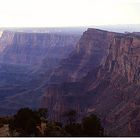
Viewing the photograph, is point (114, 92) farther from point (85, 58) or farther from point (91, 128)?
point (91, 128)

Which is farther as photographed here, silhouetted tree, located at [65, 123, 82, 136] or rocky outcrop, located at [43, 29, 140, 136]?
rocky outcrop, located at [43, 29, 140, 136]

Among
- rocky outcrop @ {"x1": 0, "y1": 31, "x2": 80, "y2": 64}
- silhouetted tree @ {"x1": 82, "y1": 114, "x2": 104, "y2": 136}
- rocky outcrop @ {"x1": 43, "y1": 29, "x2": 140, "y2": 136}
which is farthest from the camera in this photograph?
rocky outcrop @ {"x1": 0, "y1": 31, "x2": 80, "y2": 64}

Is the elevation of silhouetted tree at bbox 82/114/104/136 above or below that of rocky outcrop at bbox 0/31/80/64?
above

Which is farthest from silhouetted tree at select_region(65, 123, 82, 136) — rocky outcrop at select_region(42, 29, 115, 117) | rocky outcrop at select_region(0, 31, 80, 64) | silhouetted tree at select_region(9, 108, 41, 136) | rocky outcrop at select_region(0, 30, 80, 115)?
rocky outcrop at select_region(0, 31, 80, 64)

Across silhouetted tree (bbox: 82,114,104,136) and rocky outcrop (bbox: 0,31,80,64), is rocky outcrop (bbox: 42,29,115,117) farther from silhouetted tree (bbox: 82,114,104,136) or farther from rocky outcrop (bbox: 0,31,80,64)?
silhouetted tree (bbox: 82,114,104,136)

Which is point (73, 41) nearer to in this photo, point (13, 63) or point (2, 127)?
point (13, 63)

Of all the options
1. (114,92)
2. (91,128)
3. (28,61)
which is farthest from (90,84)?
(28,61)
